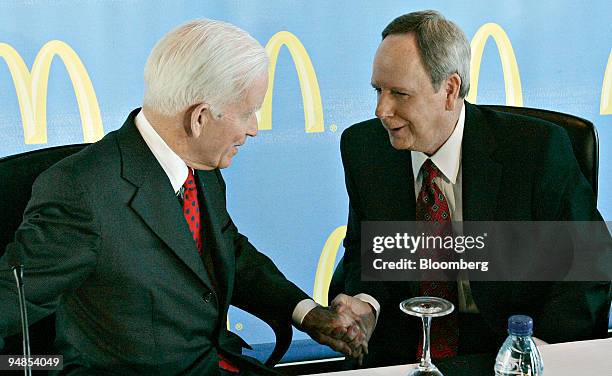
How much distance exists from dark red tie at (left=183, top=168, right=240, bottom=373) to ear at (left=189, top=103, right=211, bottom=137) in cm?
14

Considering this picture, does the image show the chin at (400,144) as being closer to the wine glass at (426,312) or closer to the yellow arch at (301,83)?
the yellow arch at (301,83)

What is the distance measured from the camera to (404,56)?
2.33m

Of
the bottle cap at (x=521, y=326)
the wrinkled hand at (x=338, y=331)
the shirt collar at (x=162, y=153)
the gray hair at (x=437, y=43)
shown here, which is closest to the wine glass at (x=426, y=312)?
the bottle cap at (x=521, y=326)

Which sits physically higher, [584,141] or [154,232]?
[584,141]

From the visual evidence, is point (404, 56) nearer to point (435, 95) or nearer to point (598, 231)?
point (435, 95)

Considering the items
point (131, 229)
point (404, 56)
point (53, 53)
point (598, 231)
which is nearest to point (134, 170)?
point (131, 229)

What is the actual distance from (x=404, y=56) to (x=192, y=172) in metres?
0.66

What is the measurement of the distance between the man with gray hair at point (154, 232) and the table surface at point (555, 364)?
0.36 m

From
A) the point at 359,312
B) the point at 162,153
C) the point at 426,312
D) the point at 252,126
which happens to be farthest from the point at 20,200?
the point at 426,312

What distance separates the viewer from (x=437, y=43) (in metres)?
2.32

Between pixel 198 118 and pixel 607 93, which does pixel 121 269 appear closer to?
pixel 198 118

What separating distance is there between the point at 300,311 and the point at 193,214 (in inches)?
14.2

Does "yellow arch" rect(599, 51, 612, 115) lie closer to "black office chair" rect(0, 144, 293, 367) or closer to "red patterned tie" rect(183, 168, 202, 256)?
"red patterned tie" rect(183, 168, 202, 256)

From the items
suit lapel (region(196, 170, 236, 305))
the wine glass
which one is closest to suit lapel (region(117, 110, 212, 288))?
suit lapel (region(196, 170, 236, 305))
